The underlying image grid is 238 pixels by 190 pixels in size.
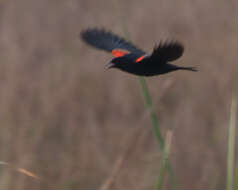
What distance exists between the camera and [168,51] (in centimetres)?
100

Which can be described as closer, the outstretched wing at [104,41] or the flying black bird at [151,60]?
the flying black bird at [151,60]

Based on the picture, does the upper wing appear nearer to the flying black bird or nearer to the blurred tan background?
the flying black bird

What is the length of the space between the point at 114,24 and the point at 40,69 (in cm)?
76

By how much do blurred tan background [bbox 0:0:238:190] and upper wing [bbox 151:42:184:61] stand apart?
163 cm

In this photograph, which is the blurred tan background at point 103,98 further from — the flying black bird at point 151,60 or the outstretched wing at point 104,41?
the flying black bird at point 151,60

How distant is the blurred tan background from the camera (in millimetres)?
3242

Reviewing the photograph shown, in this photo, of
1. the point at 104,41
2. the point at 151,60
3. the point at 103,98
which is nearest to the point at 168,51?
the point at 151,60

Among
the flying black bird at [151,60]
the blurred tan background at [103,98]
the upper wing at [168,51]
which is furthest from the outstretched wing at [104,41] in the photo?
the blurred tan background at [103,98]

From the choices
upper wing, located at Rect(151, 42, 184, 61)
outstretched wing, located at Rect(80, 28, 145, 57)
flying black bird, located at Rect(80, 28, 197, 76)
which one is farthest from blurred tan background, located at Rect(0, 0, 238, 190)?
upper wing, located at Rect(151, 42, 184, 61)

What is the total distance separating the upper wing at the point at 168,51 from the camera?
98 cm

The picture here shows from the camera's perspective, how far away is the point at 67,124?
3779mm

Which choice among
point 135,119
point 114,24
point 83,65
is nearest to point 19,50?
point 83,65

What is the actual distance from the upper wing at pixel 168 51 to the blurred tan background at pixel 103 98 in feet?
5.36

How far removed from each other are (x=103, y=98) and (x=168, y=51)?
3.08 m
